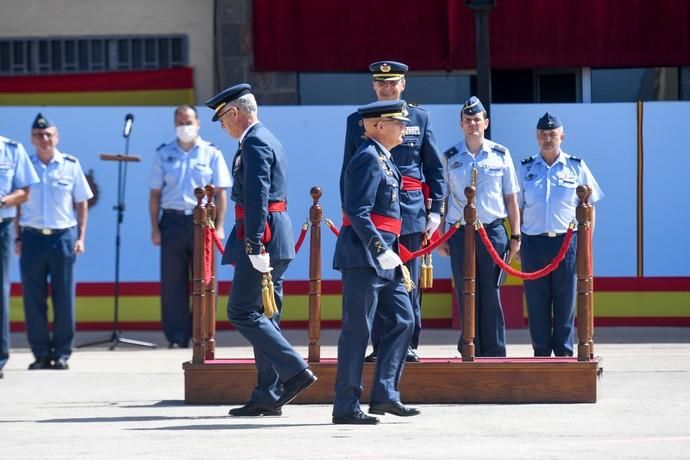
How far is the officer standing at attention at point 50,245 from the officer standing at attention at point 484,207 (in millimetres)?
3248

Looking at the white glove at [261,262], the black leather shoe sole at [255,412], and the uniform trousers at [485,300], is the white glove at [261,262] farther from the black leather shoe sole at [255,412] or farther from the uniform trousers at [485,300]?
the uniform trousers at [485,300]

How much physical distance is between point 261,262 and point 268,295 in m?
0.21

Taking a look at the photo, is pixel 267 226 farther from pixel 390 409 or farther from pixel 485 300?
pixel 485 300

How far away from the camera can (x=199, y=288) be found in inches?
424

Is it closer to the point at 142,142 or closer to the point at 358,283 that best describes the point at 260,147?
the point at 358,283

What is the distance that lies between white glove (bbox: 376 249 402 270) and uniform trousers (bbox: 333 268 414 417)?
7.0 inches

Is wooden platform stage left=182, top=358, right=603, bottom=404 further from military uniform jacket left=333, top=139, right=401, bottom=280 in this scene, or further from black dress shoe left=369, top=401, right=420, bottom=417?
military uniform jacket left=333, top=139, right=401, bottom=280

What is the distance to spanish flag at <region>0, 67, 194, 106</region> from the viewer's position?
58.3ft

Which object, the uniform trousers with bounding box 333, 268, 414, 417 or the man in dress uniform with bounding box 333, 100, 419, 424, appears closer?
the man in dress uniform with bounding box 333, 100, 419, 424

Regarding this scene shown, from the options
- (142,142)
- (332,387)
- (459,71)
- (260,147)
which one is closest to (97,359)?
(142,142)

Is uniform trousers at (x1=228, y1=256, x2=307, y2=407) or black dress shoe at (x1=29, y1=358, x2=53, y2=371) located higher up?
uniform trousers at (x1=228, y1=256, x2=307, y2=407)

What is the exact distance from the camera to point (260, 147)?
32.3ft

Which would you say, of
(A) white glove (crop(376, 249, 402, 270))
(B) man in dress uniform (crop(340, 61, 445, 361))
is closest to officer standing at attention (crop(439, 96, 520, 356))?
(B) man in dress uniform (crop(340, 61, 445, 361))

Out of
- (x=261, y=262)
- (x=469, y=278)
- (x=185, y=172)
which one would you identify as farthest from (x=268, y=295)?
(x=185, y=172)
